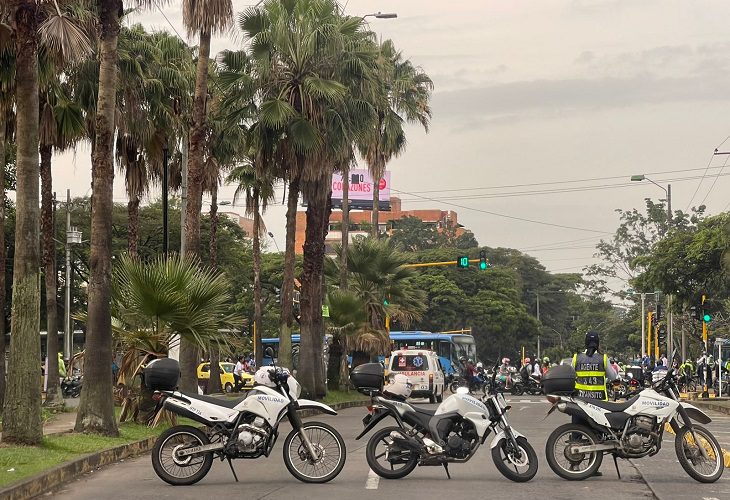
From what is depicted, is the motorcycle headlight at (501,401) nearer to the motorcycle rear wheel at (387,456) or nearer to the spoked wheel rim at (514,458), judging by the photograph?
the spoked wheel rim at (514,458)

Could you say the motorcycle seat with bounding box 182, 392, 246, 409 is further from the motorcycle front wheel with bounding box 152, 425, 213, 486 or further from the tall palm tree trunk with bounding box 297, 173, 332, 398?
the tall palm tree trunk with bounding box 297, 173, 332, 398

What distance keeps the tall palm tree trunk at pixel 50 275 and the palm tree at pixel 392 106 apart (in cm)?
987

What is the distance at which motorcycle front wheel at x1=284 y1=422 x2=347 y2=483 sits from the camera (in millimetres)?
13156

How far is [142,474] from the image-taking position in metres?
14.3

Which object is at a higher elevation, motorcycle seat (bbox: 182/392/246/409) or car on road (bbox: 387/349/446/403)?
motorcycle seat (bbox: 182/392/246/409)

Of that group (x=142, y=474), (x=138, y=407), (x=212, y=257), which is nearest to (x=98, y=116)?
(x=138, y=407)

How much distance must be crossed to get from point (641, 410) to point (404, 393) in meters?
2.73

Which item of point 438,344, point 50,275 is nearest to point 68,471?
point 50,275

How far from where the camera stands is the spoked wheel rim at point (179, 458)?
518 inches

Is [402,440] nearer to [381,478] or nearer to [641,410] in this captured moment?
[381,478]

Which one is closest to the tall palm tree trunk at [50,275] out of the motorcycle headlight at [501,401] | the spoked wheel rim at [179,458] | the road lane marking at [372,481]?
the spoked wheel rim at [179,458]

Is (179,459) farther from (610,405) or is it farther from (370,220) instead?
(370,220)

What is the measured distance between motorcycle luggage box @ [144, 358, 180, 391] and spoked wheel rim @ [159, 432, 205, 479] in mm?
891

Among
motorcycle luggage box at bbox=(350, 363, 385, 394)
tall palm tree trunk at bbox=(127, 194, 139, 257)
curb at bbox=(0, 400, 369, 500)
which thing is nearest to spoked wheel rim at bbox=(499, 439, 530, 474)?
motorcycle luggage box at bbox=(350, 363, 385, 394)
